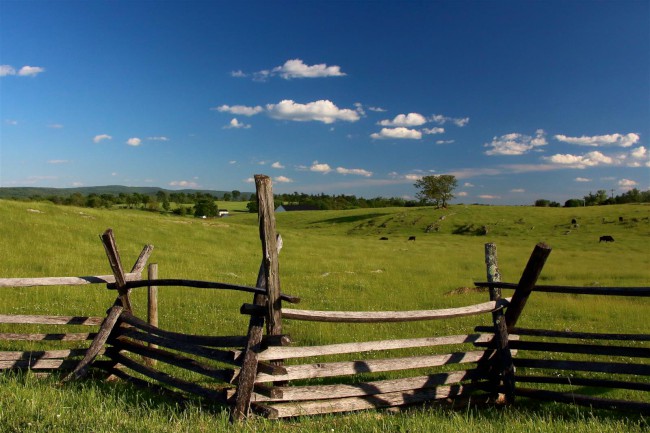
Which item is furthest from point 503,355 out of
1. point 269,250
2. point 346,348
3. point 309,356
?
point 269,250

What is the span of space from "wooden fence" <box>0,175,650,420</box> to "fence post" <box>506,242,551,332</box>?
0.05ft

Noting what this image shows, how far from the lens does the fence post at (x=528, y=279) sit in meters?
6.59

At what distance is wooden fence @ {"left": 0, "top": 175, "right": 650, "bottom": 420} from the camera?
5.66m

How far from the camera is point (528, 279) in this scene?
22.4ft

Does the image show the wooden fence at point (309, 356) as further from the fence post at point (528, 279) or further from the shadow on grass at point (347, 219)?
the shadow on grass at point (347, 219)

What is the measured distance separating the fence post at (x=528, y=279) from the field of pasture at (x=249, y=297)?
4.57 ft

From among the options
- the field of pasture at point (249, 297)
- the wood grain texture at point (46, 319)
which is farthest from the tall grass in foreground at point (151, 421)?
the wood grain texture at point (46, 319)

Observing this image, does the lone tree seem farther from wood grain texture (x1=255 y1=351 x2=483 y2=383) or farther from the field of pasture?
wood grain texture (x1=255 y1=351 x2=483 y2=383)

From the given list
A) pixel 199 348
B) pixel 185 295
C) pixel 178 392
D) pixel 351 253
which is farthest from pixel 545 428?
pixel 351 253

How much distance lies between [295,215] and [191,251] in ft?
233

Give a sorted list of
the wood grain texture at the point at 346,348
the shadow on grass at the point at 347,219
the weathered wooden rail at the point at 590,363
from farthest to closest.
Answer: the shadow on grass at the point at 347,219, the weathered wooden rail at the point at 590,363, the wood grain texture at the point at 346,348

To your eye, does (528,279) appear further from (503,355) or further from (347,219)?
(347,219)

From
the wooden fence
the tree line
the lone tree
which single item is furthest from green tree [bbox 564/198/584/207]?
the wooden fence

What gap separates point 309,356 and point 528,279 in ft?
11.3
